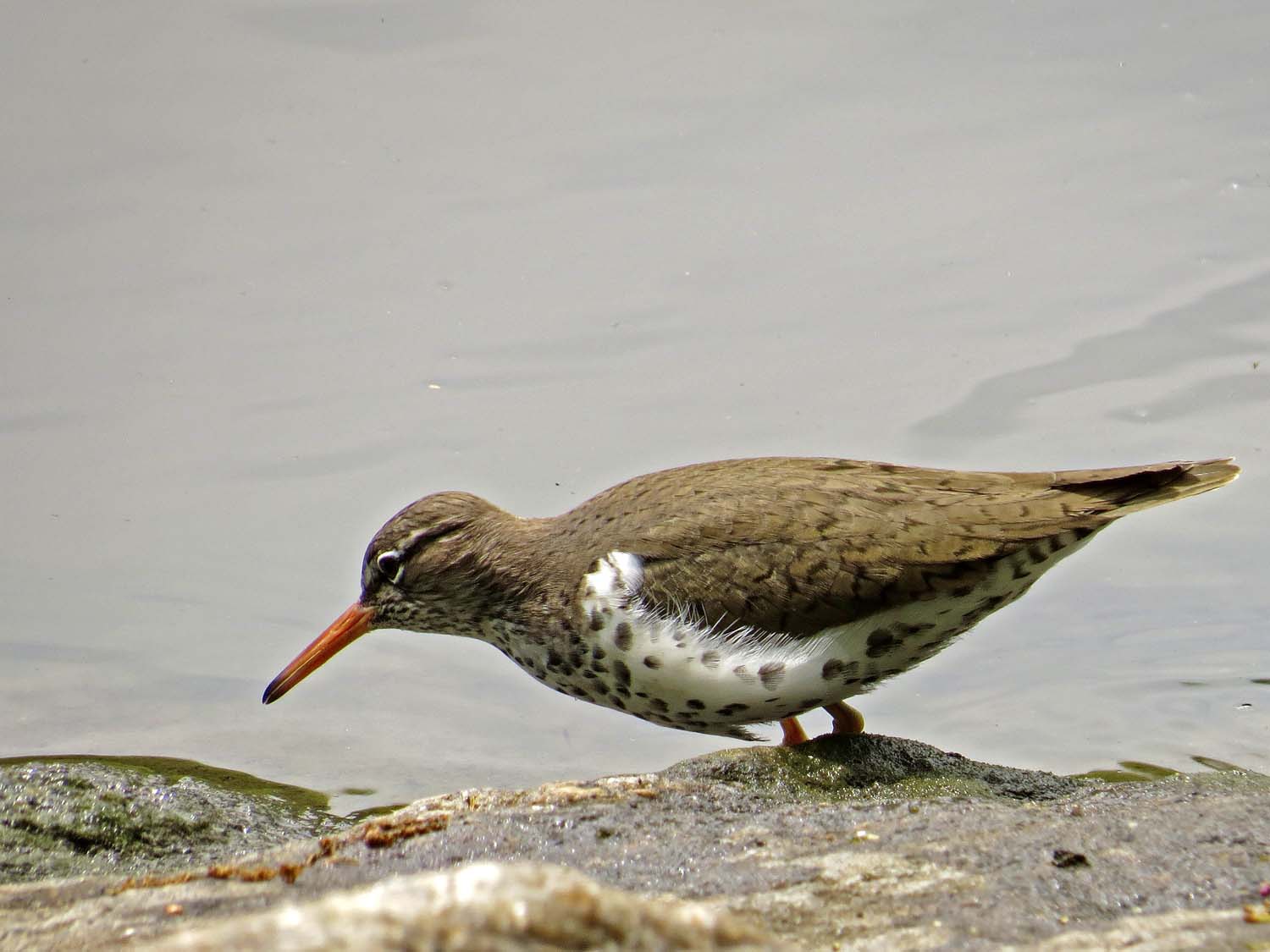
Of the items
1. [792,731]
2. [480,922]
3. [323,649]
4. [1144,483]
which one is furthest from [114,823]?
[1144,483]

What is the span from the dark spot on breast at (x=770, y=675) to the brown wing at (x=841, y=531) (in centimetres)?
15

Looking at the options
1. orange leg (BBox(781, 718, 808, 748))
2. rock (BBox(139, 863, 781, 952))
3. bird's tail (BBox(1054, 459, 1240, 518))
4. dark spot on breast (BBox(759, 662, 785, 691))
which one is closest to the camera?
rock (BBox(139, 863, 781, 952))

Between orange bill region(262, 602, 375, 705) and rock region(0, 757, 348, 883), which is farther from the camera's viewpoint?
orange bill region(262, 602, 375, 705)

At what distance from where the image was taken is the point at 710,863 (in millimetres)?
3670

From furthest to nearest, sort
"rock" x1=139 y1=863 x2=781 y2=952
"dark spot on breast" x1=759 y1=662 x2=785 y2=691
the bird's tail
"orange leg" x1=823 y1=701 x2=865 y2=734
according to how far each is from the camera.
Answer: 1. "orange leg" x1=823 y1=701 x2=865 y2=734
2. the bird's tail
3. "dark spot on breast" x1=759 y1=662 x2=785 y2=691
4. "rock" x1=139 y1=863 x2=781 y2=952

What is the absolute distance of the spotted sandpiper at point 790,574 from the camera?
227 inches

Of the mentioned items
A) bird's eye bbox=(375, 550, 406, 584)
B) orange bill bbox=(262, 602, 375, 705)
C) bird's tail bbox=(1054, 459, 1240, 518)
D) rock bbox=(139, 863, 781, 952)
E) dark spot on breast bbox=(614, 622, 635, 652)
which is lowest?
orange bill bbox=(262, 602, 375, 705)

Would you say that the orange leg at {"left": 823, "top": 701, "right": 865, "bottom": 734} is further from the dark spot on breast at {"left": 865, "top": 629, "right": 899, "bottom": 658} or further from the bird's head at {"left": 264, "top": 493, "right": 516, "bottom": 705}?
the bird's head at {"left": 264, "top": 493, "right": 516, "bottom": 705}

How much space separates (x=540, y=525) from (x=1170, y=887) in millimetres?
3865

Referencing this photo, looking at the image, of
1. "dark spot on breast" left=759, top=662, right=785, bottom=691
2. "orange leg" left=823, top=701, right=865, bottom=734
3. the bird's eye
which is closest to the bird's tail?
"orange leg" left=823, top=701, right=865, bottom=734

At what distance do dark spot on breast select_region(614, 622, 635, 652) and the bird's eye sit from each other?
136cm

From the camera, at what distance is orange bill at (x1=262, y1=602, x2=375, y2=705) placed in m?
6.90

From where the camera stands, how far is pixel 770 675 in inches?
226

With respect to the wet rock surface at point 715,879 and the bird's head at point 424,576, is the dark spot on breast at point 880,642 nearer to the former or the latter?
the wet rock surface at point 715,879
